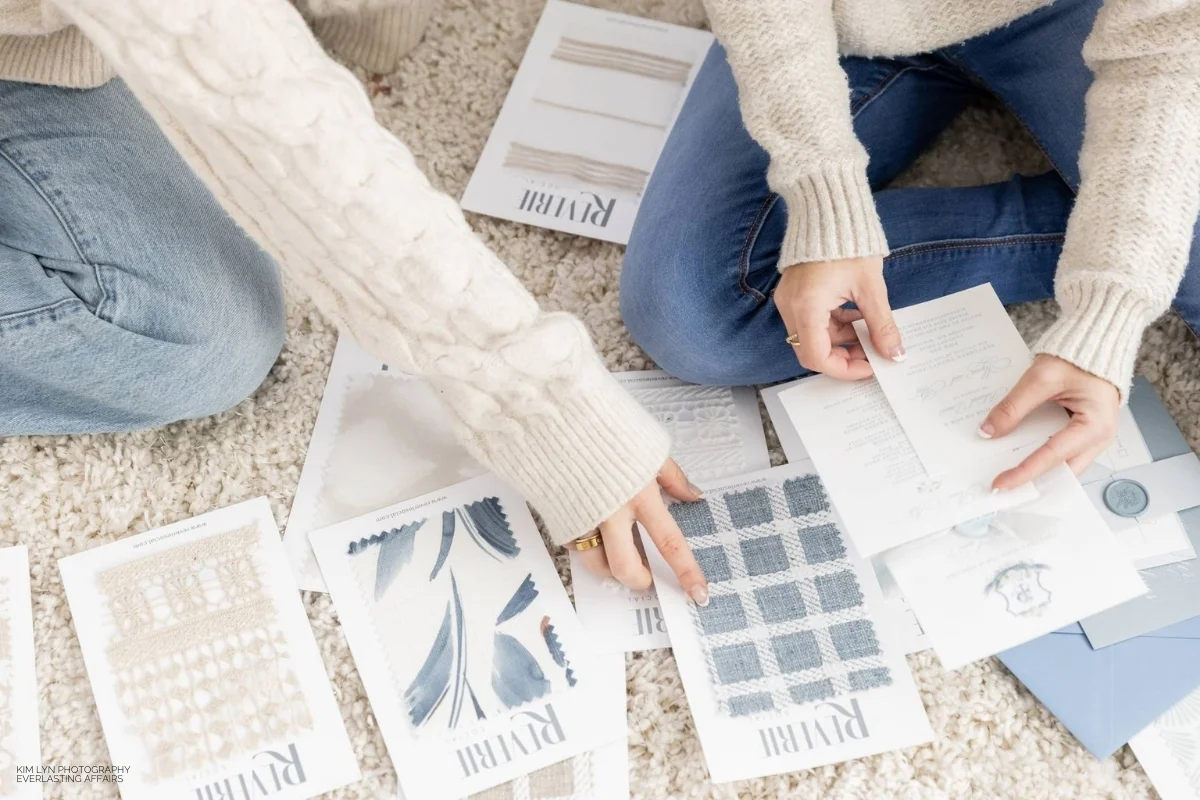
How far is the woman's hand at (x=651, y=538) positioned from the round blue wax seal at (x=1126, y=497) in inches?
15.4

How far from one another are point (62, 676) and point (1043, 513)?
35.1 inches

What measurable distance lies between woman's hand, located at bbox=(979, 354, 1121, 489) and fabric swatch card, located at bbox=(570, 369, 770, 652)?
0.88 feet

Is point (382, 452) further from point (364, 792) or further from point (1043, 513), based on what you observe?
point (1043, 513)

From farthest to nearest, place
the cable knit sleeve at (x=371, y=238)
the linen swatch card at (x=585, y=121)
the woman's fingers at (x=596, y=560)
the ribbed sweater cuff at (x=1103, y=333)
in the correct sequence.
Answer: the linen swatch card at (x=585, y=121) < the woman's fingers at (x=596, y=560) < the ribbed sweater cuff at (x=1103, y=333) < the cable knit sleeve at (x=371, y=238)

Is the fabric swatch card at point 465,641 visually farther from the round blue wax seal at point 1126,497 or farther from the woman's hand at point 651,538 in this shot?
the round blue wax seal at point 1126,497

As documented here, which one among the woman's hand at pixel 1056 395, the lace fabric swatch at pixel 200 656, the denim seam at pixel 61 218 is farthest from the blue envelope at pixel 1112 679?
the denim seam at pixel 61 218

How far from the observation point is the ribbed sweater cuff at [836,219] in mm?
718

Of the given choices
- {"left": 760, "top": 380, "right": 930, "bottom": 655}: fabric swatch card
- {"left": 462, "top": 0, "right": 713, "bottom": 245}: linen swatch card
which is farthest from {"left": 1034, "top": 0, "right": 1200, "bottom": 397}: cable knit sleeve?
{"left": 462, "top": 0, "right": 713, "bottom": 245}: linen swatch card

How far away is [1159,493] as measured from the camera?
34.3 inches

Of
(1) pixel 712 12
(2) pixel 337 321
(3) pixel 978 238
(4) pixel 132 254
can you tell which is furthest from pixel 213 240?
(3) pixel 978 238

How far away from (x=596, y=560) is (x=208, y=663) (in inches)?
15.0

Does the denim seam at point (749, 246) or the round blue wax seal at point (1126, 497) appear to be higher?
the denim seam at point (749, 246)

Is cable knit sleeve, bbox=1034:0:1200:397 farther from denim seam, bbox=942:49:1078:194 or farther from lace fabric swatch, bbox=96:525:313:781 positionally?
lace fabric swatch, bbox=96:525:313:781

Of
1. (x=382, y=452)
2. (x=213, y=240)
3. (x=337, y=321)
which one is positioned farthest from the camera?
(x=382, y=452)
